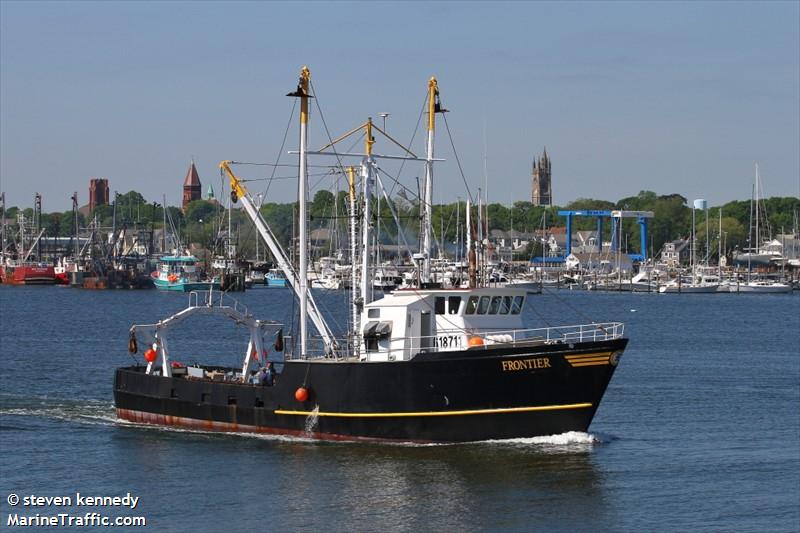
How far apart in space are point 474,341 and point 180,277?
12574cm

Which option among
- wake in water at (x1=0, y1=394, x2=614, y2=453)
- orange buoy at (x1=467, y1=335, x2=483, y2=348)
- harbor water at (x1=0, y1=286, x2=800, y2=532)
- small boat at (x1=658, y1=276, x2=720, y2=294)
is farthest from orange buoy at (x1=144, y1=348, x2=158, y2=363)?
small boat at (x1=658, y1=276, x2=720, y2=294)

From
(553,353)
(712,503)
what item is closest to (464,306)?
(553,353)

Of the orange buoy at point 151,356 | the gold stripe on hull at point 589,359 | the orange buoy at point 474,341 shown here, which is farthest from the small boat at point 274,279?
the gold stripe on hull at point 589,359

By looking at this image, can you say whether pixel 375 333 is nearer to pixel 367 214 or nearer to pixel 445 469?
pixel 367 214

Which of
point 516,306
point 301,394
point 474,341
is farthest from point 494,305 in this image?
point 301,394

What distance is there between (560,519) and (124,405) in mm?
17651

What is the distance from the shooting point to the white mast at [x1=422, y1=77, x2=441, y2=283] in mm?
38719

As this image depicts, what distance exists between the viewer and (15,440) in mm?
39344

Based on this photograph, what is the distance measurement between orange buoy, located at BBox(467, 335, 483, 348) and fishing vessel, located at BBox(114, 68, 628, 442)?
0.13 ft

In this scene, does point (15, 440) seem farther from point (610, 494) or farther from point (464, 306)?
point (610, 494)

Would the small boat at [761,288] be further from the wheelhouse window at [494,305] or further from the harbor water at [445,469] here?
the wheelhouse window at [494,305]

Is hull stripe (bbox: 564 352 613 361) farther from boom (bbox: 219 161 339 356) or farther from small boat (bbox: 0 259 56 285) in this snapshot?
small boat (bbox: 0 259 56 285)

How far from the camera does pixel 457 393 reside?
3578 cm

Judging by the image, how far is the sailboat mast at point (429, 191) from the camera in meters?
38.7
